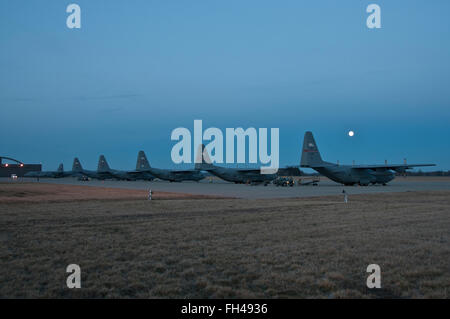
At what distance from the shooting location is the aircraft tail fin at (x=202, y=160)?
208 feet

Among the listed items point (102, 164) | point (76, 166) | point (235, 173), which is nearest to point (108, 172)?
point (102, 164)

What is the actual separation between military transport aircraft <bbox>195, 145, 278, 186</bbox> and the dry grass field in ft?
144

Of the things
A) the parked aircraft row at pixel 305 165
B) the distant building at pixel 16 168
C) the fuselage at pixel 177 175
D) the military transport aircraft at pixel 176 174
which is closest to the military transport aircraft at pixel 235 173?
→ the parked aircraft row at pixel 305 165

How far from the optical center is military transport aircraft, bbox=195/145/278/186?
58.7 m

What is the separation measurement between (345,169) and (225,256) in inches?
1686

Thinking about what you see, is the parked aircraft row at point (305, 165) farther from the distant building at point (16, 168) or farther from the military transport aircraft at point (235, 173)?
the distant building at point (16, 168)

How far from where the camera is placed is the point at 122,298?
5.52 meters

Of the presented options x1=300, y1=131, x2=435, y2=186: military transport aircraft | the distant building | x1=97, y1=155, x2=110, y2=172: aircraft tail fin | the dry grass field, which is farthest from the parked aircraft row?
the distant building

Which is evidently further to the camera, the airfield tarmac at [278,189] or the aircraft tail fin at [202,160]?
the aircraft tail fin at [202,160]

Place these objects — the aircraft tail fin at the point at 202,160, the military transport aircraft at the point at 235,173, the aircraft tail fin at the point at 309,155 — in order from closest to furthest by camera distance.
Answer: the aircraft tail fin at the point at 309,155, the military transport aircraft at the point at 235,173, the aircraft tail fin at the point at 202,160

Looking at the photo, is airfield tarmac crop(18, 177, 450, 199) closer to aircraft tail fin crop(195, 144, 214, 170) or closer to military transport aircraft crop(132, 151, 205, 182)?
aircraft tail fin crop(195, 144, 214, 170)

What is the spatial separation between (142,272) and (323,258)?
3769mm

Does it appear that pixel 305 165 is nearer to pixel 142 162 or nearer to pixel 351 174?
pixel 351 174
